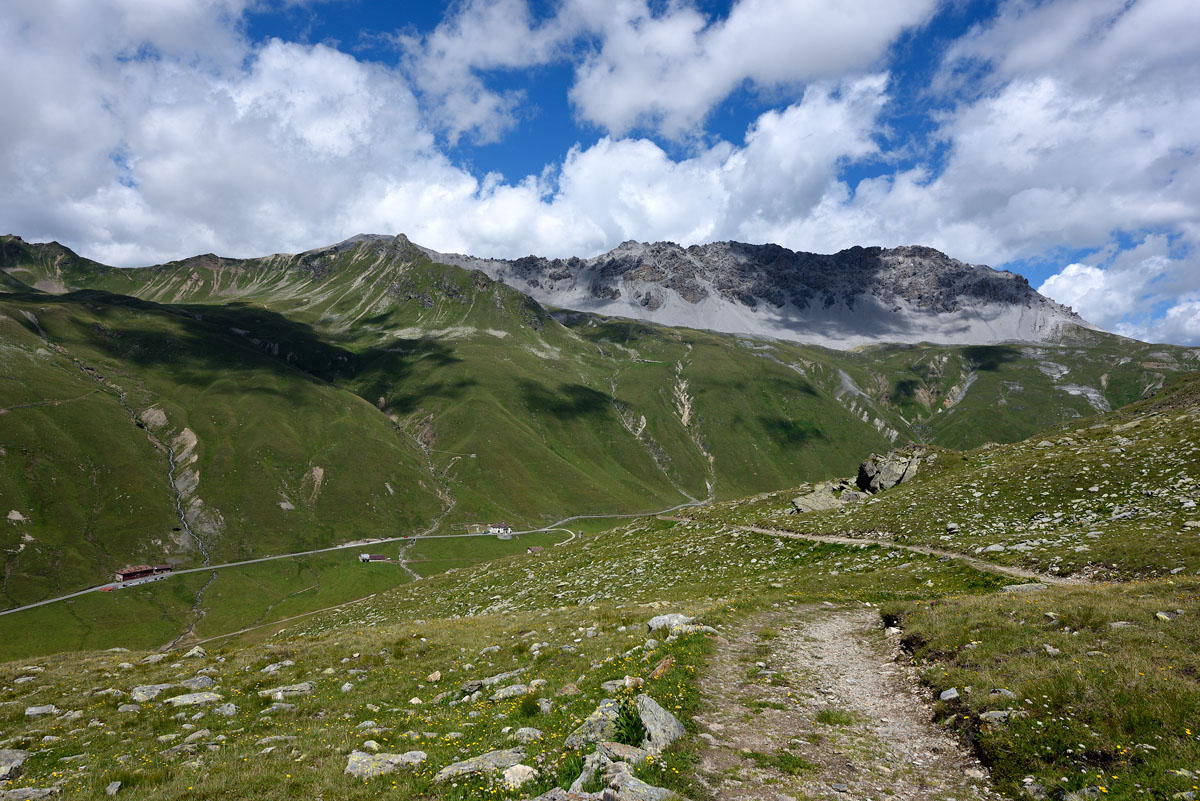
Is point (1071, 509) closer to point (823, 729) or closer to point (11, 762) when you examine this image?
point (823, 729)

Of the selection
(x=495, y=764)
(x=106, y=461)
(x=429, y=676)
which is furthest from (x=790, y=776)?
(x=106, y=461)

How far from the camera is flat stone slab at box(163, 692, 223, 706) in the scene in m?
19.7

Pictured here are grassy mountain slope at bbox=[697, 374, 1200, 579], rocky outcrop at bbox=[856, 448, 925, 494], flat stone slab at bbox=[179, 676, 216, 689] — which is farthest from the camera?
rocky outcrop at bbox=[856, 448, 925, 494]

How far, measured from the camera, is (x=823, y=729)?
1426 cm

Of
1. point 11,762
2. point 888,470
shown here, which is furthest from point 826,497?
point 11,762

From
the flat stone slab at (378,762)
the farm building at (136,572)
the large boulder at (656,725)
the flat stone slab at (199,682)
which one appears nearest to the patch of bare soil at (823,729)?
the large boulder at (656,725)

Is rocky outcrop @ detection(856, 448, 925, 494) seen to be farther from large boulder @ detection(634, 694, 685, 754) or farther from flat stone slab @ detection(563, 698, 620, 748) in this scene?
flat stone slab @ detection(563, 698, 620, 748)

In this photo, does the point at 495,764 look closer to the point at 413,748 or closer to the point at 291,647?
the point at 413,748

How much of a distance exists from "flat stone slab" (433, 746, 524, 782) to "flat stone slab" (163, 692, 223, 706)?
14.0 m

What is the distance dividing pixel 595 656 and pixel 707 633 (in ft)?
15.6

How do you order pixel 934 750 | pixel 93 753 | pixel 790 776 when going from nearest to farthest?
pixel 790 776, pixel 934 750, pixel 93 753

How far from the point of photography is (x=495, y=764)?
11773 millimetres

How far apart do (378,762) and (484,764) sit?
2921 mm

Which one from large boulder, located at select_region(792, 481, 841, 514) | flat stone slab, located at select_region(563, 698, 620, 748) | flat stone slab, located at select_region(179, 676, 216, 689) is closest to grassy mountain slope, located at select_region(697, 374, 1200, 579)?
large boulder, located at select_region(792, 481, 841, 514)
